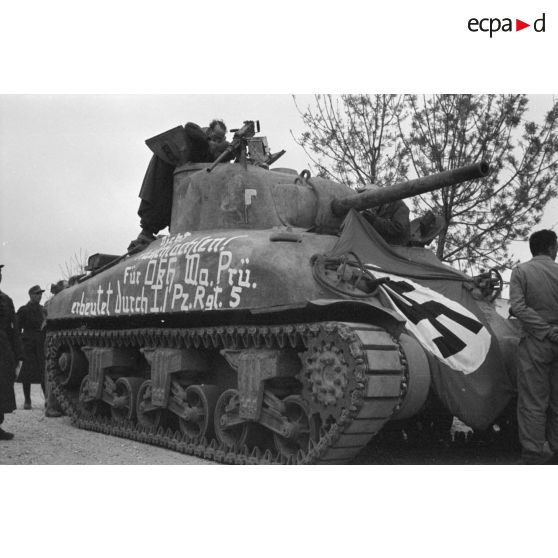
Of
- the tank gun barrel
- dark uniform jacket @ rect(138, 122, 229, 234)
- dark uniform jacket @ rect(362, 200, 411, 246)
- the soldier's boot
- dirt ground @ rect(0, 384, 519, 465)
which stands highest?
dark uniform jacket @ rect(138, 122, 229, 234)

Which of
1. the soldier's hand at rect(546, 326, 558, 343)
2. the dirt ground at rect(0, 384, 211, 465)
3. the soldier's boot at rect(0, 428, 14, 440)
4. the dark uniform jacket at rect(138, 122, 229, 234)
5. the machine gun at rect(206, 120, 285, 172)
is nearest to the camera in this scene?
the soldier's hand at rect(546, 326, 558, 343)

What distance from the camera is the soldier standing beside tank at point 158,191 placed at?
11.3m

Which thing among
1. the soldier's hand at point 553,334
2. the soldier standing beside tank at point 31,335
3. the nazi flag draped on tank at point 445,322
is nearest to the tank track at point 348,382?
→ the nazi flag draped on tank at point 445,322

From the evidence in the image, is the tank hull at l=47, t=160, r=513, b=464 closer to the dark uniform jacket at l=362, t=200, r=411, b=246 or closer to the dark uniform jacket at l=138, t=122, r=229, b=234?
the dark uniform jacket at l=362, t=200, r=411, b=246

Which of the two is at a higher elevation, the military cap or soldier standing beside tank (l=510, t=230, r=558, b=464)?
the military cap

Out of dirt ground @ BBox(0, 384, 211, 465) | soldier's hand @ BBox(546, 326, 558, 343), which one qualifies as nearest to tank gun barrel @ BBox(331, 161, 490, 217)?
soldier's hand @ BBox(546, 326, 558, 343)

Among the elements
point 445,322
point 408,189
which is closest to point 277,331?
point 445,322

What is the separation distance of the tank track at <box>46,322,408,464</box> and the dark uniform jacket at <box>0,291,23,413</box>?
1.45 m

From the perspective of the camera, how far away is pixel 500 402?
8.15 meters

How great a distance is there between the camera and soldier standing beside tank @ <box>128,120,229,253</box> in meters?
11.3

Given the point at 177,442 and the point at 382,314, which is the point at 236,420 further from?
the point at 382,314

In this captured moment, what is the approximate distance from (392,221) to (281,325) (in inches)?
93.9

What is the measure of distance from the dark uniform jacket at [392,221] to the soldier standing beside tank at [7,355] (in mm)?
4150

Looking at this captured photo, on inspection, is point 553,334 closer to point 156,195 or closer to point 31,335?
point 156,195
